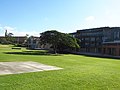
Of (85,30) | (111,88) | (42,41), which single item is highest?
(85,30)

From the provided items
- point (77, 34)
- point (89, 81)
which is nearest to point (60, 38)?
point (77, 34)

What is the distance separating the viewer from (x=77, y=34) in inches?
3482

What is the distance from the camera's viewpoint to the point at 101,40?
73312 millimetres

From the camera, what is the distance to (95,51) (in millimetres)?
75812

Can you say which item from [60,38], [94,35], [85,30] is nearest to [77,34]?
[85,30]

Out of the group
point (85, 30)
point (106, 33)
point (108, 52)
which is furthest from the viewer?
point (85, 30)

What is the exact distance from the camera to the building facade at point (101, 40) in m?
65.2

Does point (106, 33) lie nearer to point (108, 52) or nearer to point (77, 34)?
point (108, 52)

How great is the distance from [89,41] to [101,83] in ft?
220

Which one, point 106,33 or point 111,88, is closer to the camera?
point 111,88

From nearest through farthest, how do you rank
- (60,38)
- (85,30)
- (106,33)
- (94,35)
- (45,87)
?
(45,87)
(60,38)
(106,33)
(94,35)
(85,30)

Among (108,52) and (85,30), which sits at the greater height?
(85,30)

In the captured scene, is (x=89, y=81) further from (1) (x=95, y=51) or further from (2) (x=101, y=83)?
(1) (x=95, y=51)

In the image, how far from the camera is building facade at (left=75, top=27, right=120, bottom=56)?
65.2 m
